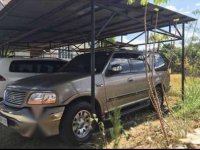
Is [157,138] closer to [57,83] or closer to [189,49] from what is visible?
[57,83]

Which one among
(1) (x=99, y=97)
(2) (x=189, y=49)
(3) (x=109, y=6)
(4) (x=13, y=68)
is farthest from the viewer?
(2) (x=189, y=49)

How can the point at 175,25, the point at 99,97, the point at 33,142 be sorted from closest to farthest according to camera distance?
1. the point at 33,142
2. the point at 99,97
3. the point at 175,25

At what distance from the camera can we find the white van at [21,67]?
400 inches

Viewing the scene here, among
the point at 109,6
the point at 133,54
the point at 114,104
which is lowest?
the point at 114,104

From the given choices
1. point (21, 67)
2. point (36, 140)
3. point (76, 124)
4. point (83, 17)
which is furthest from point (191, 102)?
point (21, 67)

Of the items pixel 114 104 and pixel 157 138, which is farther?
pixel 114 104

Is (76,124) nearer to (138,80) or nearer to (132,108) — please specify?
(132,108)

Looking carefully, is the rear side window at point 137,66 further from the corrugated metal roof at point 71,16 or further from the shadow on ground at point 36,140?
the shadow on ground at point 36,140

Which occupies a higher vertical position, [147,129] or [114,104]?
[114,104]

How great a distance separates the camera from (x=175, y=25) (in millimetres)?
9781

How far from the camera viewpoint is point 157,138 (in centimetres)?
634

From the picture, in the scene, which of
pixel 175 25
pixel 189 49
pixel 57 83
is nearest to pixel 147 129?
Answer: pixel 57 83

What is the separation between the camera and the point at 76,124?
6.40 meters

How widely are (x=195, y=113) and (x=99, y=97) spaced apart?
9.63 ft
